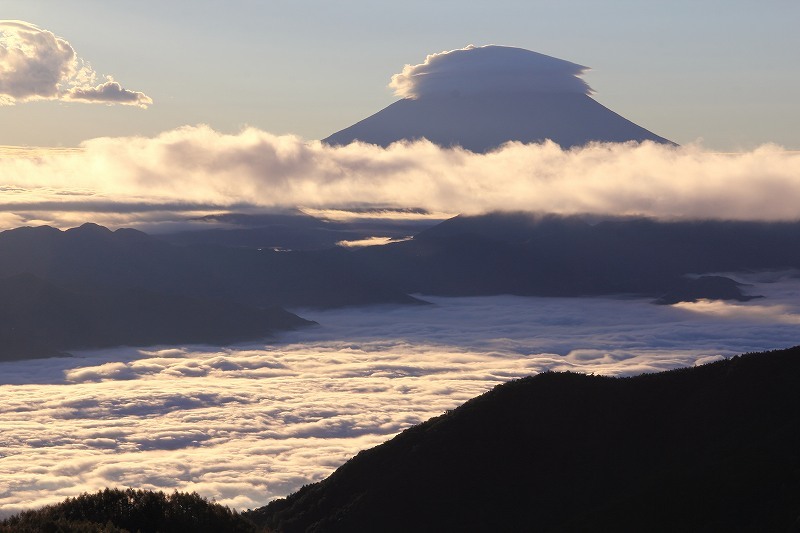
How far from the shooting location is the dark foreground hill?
257 feet

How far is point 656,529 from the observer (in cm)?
7444

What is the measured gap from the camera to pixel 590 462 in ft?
306

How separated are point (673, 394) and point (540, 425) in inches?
540

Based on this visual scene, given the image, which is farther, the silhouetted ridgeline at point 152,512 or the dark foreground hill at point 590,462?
the dark foreground hill at point 590,462

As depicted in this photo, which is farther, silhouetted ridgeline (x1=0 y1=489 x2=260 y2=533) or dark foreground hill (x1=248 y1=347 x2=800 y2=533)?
dark foreground hill (x1=248 y1=347 x2=800 y2=533)

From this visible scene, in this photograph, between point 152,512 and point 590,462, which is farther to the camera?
point 590,462

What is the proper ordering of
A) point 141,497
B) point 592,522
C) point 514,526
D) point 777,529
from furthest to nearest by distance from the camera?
point 514,526 < point 592,522 < point 777,529 < point 141,497

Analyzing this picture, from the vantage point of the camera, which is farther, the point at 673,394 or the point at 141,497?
the point at 673,394

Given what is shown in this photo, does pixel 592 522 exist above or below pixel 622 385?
below

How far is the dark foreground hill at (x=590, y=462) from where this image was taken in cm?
7831

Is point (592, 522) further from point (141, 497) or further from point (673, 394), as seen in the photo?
point (141, 497)

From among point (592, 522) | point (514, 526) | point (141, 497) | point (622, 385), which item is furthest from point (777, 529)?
point (141, 497)

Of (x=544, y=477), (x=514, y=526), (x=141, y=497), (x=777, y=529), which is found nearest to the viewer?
(x=141, y=497)

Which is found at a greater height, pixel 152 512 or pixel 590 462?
pixel 152 512
